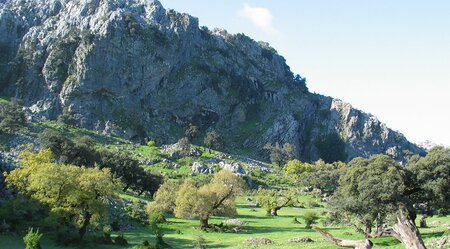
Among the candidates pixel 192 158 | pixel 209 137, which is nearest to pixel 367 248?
pixel 192 158

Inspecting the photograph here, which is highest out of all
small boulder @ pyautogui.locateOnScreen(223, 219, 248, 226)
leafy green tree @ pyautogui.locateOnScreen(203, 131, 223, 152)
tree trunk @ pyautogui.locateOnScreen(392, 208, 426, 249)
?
leafy green tree @ pyautogui.locateOnScreen(203, 131, 223, 152)

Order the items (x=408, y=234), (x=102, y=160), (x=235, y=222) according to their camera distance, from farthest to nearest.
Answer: (x=102, y=160)
(x=235, y=222)
(x=408, y=234)

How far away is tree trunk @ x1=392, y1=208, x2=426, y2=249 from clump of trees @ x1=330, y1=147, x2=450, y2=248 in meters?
30.1

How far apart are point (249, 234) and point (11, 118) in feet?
345

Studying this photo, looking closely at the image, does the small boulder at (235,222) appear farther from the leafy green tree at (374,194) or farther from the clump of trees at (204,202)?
the leafy green tree at (374,194)

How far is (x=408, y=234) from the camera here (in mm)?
12516

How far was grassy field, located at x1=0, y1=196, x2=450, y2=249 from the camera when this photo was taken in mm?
41344

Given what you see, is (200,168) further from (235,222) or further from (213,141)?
(235,222)

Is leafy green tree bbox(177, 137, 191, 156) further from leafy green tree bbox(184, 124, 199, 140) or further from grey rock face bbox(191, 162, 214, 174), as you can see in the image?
leafy green tree bbox(184, 124, 199, 140)

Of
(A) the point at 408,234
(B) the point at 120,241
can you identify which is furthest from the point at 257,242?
(A) the point at 408,234

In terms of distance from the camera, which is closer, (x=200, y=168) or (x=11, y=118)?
(x=200, y=168)

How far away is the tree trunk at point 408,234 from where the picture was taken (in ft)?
40.3

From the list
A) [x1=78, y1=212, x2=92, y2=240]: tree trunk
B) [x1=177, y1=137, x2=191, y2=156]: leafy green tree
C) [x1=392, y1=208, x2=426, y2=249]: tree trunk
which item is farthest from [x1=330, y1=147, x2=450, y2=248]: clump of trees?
[x1=177, y1=137, x2=191, y2=156]: leafy green tree

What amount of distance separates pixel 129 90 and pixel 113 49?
21120mm
